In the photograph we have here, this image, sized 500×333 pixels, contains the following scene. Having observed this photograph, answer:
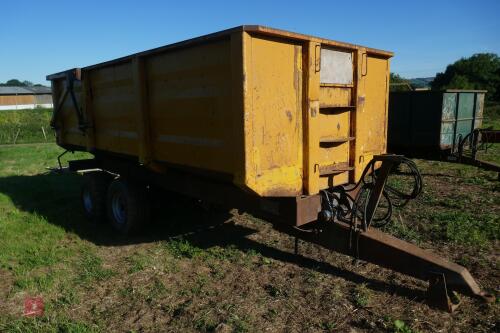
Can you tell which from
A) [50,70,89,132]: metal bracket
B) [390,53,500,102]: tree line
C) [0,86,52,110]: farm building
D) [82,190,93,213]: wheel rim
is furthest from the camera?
[0,86,52,110]: farm building

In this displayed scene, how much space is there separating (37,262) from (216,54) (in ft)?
10.7

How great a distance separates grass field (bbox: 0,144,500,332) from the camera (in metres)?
3.35

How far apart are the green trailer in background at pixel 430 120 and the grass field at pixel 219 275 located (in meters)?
2.58

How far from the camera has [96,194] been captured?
6215 mm

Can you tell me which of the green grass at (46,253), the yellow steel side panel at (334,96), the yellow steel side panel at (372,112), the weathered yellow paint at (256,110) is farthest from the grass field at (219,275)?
the yellow steel side panel at (334,96)

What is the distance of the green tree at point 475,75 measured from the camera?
39.2 metres

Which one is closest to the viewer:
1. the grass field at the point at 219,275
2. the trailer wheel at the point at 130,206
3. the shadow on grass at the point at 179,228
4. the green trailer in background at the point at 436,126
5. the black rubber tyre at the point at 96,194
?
the grass field at the point at 219,275

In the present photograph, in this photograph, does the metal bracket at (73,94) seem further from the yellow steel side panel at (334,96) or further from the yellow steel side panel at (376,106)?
the yellow steel side panel at (376,106)

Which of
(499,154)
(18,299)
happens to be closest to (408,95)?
(499,154)

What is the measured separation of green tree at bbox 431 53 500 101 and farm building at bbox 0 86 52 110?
59.9 metres

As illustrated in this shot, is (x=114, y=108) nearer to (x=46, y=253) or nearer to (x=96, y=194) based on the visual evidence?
(x=96, y=194)

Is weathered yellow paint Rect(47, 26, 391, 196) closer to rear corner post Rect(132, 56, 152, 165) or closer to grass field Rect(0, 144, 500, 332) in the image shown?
rear corner post Rect(132, 56, 152, 165)

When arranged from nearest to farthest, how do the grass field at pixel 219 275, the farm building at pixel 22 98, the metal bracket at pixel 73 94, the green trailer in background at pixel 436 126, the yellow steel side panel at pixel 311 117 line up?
the grass field at pixel 219 275 < the yellow steel side panel at pixel 311 117 < the metal bracket at pixel 73 94 < the green trailer in background at pixel 436 126 < the farm building at pixel 22 98

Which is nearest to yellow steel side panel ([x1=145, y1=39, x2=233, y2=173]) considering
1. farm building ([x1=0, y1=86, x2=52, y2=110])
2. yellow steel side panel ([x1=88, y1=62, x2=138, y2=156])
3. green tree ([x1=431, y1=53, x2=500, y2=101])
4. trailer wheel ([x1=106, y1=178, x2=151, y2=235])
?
yellow steel side panel ([x1=88, y1=62, x2=138, y2=156])
